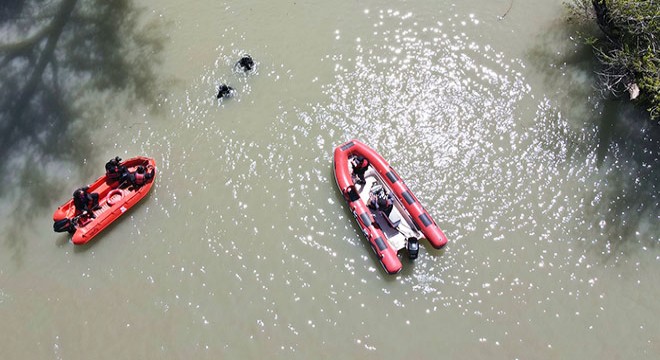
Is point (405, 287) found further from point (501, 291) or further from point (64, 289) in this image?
point (64, 289)

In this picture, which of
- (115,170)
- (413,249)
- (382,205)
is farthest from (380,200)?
(115,170)

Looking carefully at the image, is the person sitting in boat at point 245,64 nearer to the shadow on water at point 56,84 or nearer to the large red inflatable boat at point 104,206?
the shadow on water at point 56,84

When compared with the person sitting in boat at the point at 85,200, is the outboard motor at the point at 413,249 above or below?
below

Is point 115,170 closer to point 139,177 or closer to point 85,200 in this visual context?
point 139,177

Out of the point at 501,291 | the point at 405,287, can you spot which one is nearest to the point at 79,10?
the point at 405,287

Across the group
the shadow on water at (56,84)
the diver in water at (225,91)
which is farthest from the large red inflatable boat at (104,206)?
the diver in water at (225,91)
